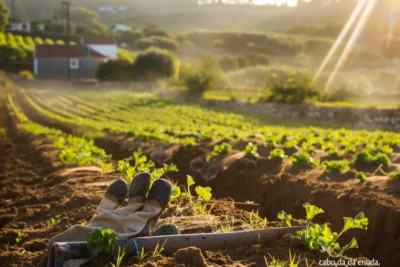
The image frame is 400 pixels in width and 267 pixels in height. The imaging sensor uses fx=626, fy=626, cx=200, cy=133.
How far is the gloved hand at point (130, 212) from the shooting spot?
549 cm

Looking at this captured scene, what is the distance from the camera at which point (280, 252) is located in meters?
5.40

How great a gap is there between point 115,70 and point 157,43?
3172cm

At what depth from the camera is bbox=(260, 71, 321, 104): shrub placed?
3588 cm

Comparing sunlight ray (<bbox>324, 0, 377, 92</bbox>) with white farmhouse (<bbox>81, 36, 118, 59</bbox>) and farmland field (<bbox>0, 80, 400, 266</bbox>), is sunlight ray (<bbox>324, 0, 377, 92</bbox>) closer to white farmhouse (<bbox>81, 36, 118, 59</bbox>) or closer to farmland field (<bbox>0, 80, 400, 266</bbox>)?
white farmhouse (<bbox>81, 36, 118, 59</bbox>)

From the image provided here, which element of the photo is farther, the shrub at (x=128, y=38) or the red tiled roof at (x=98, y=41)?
the shrub at (x=128, y=38)

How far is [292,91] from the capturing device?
3619cm

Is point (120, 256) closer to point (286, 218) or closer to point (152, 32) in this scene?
point (286, 218)

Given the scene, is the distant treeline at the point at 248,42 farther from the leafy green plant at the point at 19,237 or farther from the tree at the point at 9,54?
the leafy green plant at the point at 19,237

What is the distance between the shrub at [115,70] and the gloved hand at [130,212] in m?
55.9

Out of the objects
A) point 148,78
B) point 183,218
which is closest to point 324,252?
point 183,218

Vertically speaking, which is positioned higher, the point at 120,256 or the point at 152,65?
the point at 120,256

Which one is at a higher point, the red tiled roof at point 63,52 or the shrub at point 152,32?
the shrub at point 152,32

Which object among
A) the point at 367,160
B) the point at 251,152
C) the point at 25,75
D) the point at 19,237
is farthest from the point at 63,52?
the point at 19,237

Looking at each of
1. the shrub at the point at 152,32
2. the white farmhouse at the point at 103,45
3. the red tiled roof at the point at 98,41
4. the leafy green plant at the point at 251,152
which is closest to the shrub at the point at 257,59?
the white farmhouse at the point at 103,45
